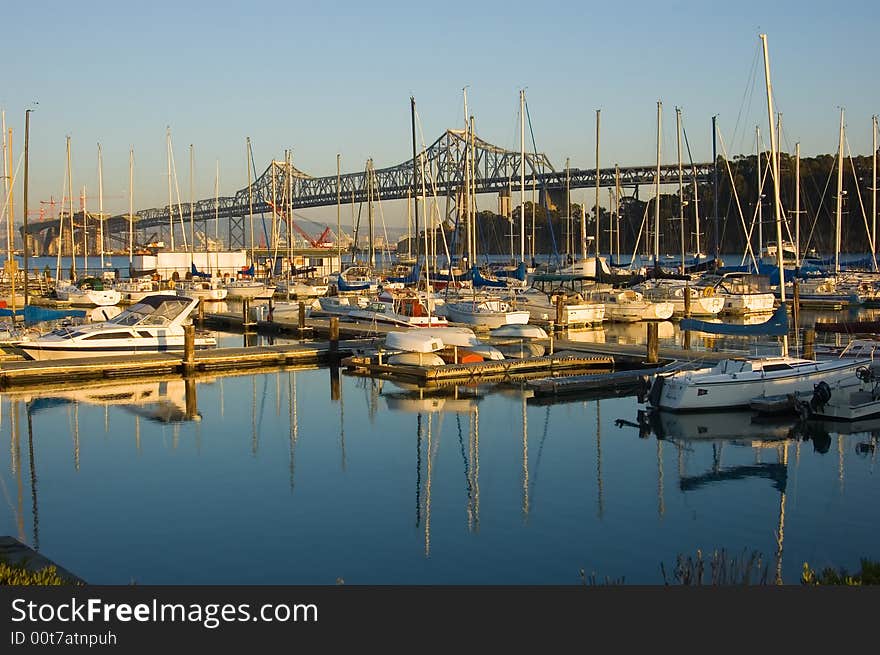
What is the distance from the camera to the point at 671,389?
2044cm

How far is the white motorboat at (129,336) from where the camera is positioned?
27125 millimetres

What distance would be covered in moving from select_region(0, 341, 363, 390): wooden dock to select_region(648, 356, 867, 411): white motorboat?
10.8 m

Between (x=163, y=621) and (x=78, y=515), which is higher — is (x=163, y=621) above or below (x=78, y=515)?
above

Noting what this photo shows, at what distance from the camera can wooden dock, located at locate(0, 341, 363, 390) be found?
2503 cm

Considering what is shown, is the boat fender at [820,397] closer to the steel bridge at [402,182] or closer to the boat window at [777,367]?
the boat window at [777,367]

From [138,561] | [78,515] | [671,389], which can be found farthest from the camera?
[671,389]

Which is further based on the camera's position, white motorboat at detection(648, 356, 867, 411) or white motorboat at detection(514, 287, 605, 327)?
white motorboat at detection(514, 287, 605, 327)

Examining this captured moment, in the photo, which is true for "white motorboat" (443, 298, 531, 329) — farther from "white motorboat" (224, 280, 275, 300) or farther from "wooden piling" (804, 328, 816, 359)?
"white motorboat" (224, 280, 275, 300)

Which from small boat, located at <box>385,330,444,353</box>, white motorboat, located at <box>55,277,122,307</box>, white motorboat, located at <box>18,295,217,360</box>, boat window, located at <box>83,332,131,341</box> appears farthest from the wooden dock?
white motorboat, located at <box>55,277,122,307</box>

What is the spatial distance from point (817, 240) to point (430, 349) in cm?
6604

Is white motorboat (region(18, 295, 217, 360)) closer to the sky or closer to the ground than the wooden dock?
closer to the sky

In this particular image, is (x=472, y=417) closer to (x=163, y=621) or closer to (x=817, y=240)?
(x=163, y=621)

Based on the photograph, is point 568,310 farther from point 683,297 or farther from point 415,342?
point 415,342

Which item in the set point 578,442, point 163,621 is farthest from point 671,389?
point 163,621
